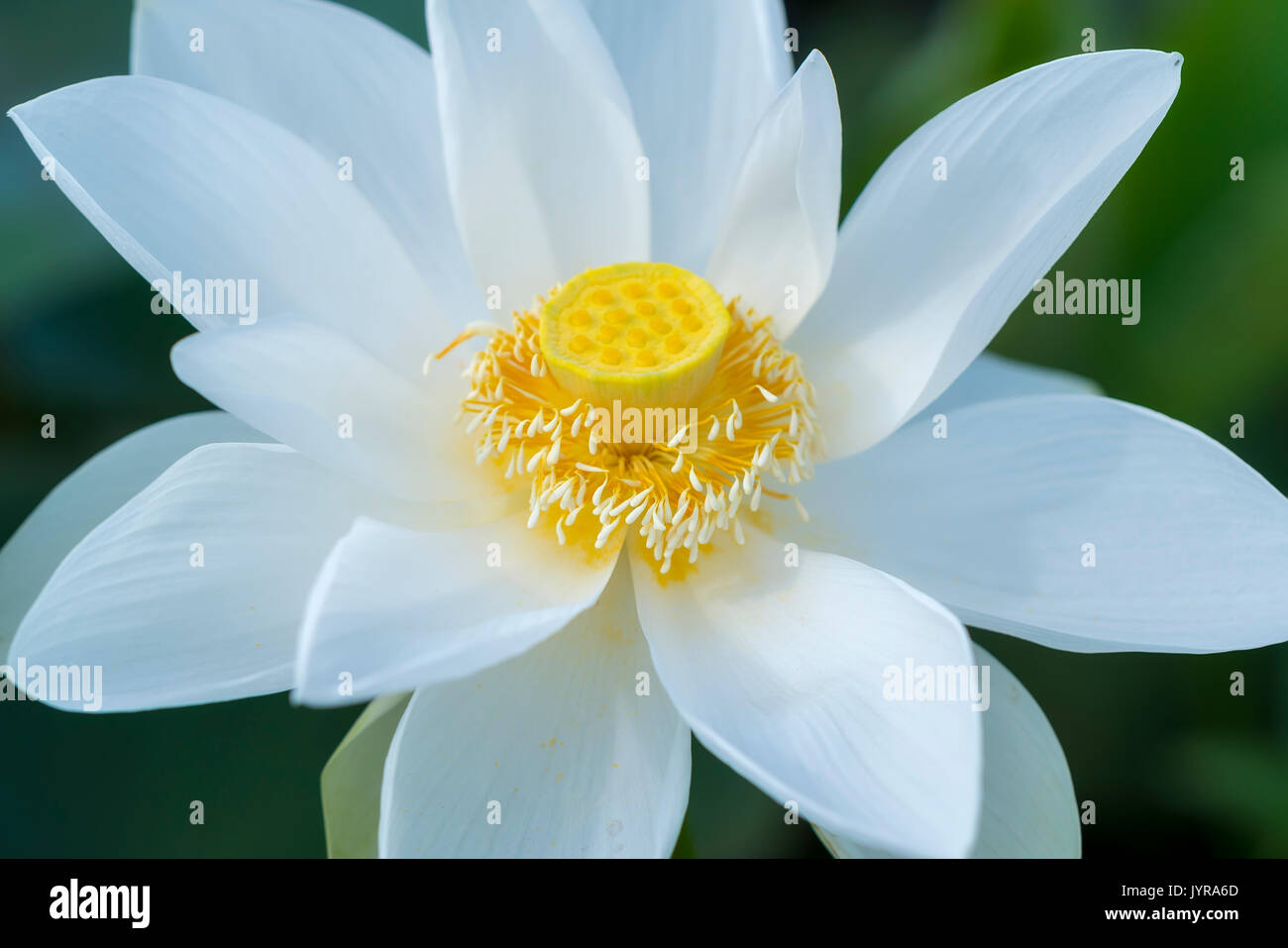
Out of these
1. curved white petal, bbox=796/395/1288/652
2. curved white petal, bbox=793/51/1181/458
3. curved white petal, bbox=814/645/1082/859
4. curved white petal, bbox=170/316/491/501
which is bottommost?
curved white petal, bbox=814/645/1082/859


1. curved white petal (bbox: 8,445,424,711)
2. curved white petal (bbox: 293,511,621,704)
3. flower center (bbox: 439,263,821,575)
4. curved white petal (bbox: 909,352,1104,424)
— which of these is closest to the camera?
curved white petal (bbox: 293,511,621,704)

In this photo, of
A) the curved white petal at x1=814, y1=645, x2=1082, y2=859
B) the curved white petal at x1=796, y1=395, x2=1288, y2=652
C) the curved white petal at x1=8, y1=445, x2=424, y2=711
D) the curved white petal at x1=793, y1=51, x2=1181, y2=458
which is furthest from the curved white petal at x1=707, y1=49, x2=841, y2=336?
the curved white petal at x1=8, y1=445, x2=424, y2=711

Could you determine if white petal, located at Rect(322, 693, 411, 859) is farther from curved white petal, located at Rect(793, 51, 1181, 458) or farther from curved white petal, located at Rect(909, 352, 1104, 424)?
curved white petal, located at Rect(909, 352, 1104, 424)

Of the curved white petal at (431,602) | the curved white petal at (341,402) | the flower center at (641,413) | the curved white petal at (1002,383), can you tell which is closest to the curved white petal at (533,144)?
the flower center at (641,413)

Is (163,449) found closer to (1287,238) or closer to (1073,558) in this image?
(1073,558)

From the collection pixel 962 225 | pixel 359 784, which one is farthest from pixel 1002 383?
pixel 359 784

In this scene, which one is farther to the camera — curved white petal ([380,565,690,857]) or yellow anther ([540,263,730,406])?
yellow anther ([540,263,730,406])
